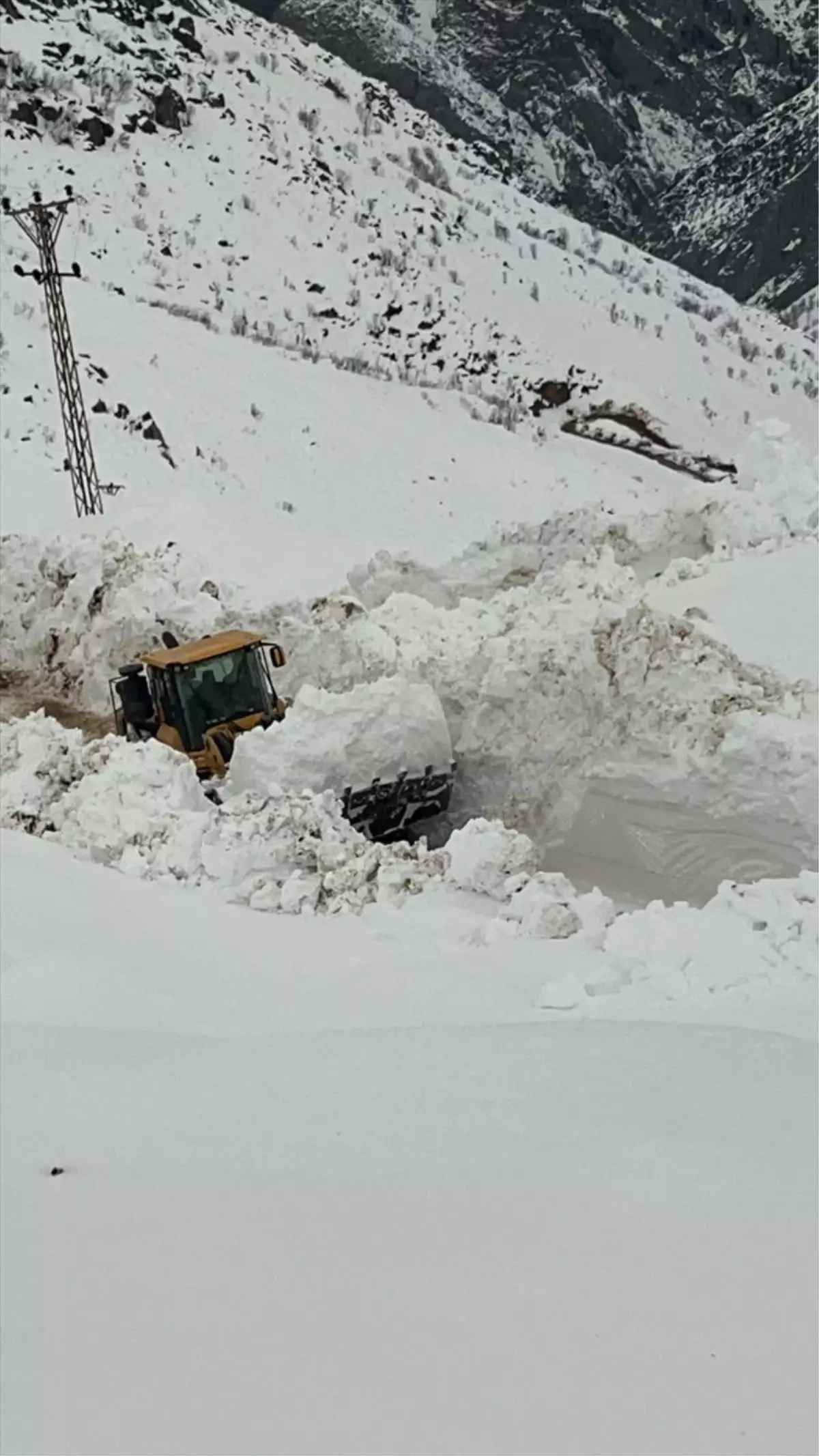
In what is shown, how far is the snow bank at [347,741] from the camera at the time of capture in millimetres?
7938

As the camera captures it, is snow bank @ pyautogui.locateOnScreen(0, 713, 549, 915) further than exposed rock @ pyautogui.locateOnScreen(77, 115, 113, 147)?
No

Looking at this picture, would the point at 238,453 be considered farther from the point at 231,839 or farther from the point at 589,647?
the point at 231,839

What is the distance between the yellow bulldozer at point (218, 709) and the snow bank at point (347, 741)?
0.18 m

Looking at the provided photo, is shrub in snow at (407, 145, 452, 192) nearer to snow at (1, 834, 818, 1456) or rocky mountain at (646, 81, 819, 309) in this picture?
rocky mountain at (646, 81, 819, 309)

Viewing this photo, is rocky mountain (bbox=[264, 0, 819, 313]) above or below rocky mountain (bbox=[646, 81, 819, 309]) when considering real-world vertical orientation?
above

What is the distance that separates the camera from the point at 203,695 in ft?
29.4

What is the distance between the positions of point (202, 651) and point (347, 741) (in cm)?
139

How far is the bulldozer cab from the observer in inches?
348

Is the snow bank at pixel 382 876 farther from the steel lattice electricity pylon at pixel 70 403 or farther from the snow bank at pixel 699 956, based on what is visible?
the steel lattice electricity pylon at pixel 70 403

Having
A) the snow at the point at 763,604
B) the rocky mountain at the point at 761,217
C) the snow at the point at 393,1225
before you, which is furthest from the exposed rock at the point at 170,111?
the rocky mountain at the point at 761,217

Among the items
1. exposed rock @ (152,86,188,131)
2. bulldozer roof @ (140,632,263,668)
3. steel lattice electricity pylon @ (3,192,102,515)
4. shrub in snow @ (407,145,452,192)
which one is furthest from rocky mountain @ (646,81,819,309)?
bulldozer roof @ (140,632,263,668)

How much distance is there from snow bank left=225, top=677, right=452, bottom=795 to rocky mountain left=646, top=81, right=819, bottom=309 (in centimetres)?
6208

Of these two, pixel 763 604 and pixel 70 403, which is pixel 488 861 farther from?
pixel 70 403

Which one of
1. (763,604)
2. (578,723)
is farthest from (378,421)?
(578,723)
